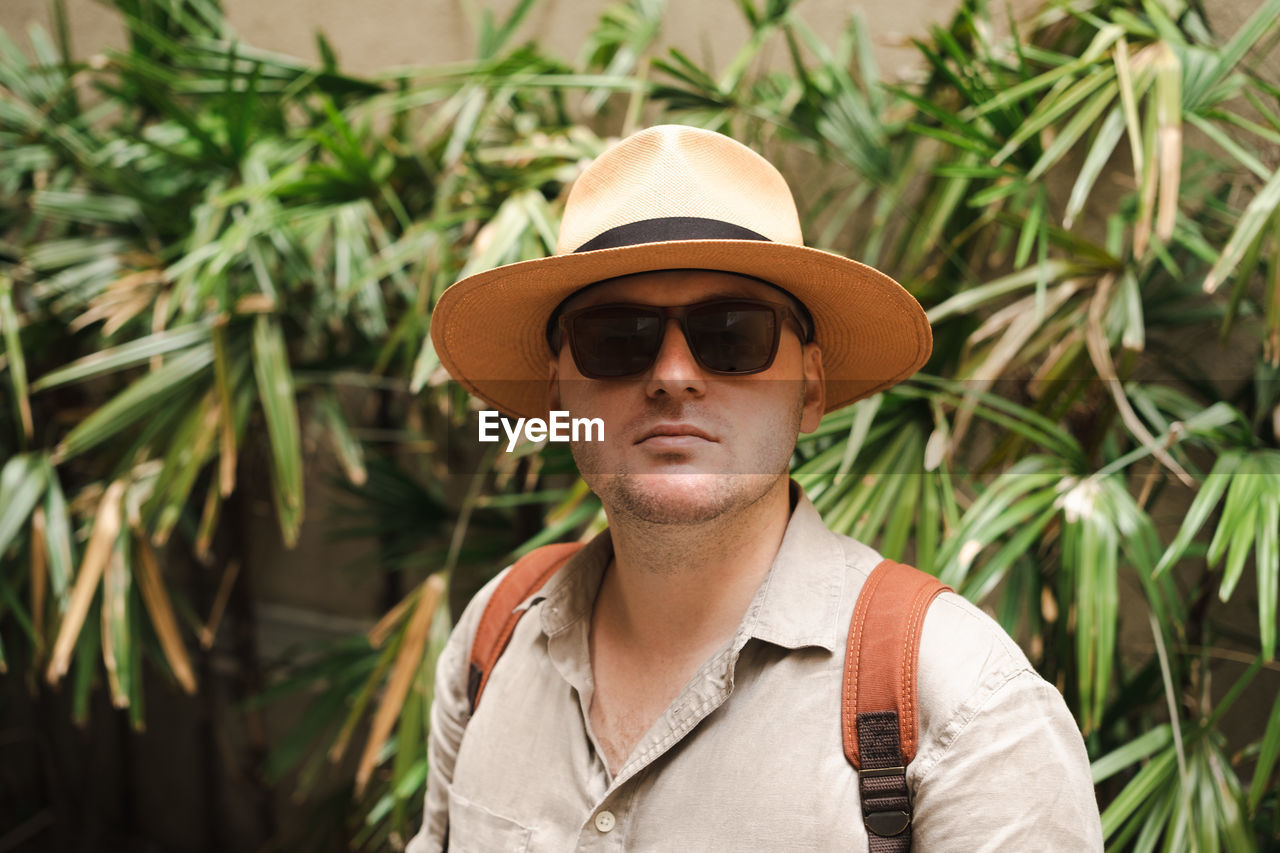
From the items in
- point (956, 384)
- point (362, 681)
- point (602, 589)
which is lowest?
point (362, 681)

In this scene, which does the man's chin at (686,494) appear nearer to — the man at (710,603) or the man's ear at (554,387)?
the man at (710,603)

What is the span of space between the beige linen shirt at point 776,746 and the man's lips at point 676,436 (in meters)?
0.18

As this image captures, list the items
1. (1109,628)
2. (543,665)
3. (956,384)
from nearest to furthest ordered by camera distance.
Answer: (543,665) < (1109,628) < (956,384)

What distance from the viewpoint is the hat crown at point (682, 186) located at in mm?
955

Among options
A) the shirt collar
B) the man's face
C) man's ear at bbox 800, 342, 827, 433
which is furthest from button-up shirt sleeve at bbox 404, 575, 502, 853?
man's ear at bbox 800, 342, 827, 433

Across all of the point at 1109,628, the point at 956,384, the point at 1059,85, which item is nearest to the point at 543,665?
the point at 1109,628

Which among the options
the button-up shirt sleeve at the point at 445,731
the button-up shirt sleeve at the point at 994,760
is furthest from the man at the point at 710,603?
the button-up shirt sleeve at the point at 445,731

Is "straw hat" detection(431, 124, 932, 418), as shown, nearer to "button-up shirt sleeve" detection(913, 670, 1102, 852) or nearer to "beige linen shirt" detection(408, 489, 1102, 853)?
"beige linen shirt" detection(408, 489, 1102, 853)

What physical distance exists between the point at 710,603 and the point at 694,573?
0.14ft

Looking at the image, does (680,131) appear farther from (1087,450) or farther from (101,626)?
(101,626)

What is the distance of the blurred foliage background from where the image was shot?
1363 millimetres

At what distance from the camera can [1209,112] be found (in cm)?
141

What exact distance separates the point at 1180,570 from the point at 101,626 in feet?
7.74

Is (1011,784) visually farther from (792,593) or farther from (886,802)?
(792,593)
